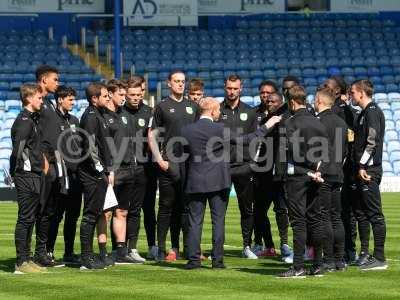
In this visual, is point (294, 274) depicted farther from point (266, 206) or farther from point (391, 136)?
point (391, 136)

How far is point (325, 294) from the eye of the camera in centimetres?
1130

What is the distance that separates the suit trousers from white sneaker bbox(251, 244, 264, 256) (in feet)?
6.04

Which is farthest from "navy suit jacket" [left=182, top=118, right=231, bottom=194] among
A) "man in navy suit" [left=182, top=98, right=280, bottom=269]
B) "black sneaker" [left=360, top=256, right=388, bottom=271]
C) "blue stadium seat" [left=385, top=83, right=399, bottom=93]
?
"blue stadium seat" [left=385, top=83, right=399, bottom=93]

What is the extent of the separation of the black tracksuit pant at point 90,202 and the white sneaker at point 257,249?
2.61 metres

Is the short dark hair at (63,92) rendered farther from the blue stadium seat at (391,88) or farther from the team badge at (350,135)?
the blue stadium seat at (391,88)

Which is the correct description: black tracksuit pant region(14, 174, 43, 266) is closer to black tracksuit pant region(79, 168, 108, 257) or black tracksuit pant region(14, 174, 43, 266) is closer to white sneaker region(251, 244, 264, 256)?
black tracksuit pant region(79, 168, 108, 257)

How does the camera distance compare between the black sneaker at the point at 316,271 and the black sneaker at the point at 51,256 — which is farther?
the black sneaker at the point at 51,256

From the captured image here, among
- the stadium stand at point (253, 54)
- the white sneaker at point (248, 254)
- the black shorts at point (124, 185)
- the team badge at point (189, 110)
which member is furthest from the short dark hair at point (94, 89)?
the stadium stand at point (253, 54)

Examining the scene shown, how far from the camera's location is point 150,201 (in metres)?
15.3

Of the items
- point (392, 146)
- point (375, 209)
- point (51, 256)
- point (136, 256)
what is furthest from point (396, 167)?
point (51, 256)

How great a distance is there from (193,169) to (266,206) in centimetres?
221

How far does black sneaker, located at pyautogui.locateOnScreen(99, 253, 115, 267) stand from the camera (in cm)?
1389

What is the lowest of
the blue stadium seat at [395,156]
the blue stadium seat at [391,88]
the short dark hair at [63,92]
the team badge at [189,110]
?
the blue stadium seat at [395,156]

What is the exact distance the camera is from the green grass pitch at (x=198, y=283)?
11.3 metres
